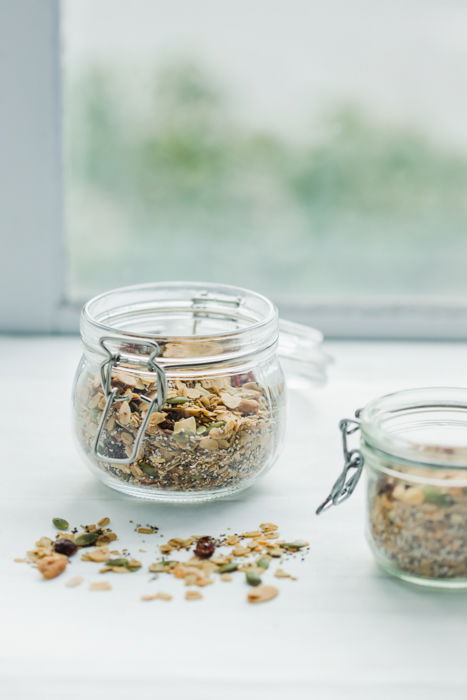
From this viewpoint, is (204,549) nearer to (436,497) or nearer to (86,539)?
(86,539)

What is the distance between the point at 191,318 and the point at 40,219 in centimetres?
43

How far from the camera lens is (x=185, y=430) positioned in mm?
792

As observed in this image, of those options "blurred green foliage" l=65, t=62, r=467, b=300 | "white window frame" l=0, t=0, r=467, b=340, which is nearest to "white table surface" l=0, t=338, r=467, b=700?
"white window frame" l=0, t=0, r=467, b=340

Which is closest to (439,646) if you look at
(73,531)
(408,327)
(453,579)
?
(453,579)

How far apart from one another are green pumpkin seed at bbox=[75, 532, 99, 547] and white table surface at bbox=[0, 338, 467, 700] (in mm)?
31

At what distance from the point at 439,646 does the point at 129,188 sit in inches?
37.4

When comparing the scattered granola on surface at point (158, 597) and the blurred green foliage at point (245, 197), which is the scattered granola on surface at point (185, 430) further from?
the blurred green foliage at point (245, 197)

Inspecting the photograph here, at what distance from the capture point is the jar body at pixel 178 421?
2.62 feet

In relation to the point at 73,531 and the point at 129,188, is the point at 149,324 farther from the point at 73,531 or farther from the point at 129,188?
the point at 129,188

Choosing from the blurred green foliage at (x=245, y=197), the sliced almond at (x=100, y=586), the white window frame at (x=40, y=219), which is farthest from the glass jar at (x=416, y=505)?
the blurred green foliage at (x=245, y=197)

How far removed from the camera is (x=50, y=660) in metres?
0.64

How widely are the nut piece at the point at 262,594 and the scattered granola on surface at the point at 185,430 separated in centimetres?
13

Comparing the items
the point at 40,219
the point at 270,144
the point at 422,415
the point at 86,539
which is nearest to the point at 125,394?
the point at 86,539

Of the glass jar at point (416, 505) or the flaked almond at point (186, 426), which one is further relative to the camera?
the flaked almond at point (186, 426)
